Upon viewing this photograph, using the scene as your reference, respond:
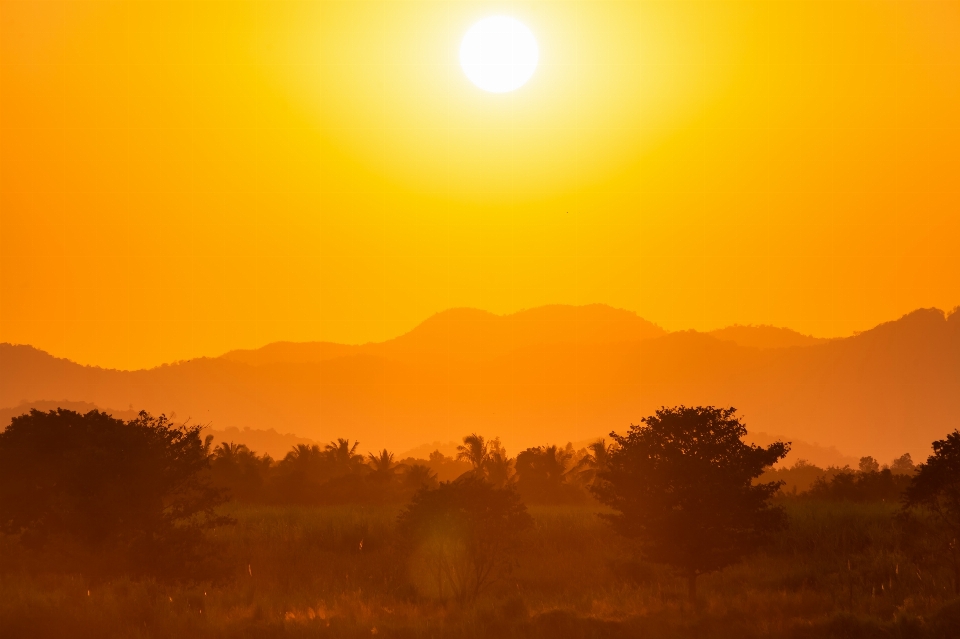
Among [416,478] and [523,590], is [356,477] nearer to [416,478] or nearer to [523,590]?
[416,478]

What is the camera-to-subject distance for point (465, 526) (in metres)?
36.7

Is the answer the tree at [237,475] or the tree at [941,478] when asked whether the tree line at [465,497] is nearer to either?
the tree at [941,478]

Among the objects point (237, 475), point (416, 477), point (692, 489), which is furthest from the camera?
point (416, 477)

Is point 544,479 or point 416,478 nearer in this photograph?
point 416,478

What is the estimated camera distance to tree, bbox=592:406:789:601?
32.3 metres

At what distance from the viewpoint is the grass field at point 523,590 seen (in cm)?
2712

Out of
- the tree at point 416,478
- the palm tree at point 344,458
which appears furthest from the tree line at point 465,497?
the palm tree at point 344,458

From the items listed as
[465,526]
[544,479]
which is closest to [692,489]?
[465,526]

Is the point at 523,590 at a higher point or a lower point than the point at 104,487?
lower

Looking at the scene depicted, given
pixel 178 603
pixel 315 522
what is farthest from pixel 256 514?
pixel 178 603

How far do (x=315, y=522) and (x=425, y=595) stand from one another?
1371 centimetres

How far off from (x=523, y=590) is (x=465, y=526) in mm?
5644

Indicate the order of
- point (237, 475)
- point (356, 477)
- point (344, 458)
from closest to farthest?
point (237, 475) → point (356, 477) → point (344, 458)

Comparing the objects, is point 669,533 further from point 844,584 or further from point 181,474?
point 181,474
